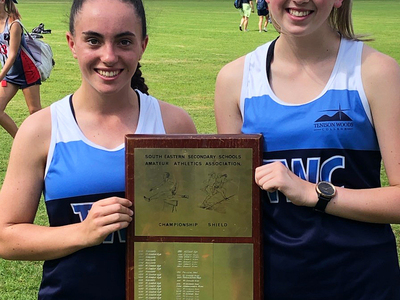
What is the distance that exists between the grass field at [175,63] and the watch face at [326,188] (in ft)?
2.10

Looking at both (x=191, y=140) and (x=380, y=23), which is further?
(x=380, y=23)

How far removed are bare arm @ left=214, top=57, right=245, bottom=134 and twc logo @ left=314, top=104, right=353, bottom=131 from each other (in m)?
0.32

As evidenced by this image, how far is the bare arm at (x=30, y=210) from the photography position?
7.91 feet

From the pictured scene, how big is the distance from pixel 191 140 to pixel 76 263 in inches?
23.1

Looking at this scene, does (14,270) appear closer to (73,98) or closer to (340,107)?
(73,98)

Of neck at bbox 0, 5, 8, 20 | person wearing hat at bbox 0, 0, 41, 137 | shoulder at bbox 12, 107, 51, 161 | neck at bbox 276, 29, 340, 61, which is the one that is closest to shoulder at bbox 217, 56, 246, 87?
neck at bbox 276, 29, 340, 61

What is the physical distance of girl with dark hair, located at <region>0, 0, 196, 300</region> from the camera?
244 cm

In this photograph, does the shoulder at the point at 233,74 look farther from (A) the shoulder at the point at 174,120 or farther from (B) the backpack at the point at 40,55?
(B) the backpack at the point at 40,55

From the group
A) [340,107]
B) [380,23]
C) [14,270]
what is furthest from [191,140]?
[380,23]

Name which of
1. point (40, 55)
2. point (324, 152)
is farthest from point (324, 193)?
point (40, 55)

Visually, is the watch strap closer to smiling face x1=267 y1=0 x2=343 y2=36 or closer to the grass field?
smiling face x1=267 y1=0 x2=343 y2=36

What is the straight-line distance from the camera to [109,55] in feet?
7.92

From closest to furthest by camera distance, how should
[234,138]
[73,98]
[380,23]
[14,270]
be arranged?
[234,138]
[73,98]
[14,270]
[380,23]

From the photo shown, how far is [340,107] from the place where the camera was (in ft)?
7.86
